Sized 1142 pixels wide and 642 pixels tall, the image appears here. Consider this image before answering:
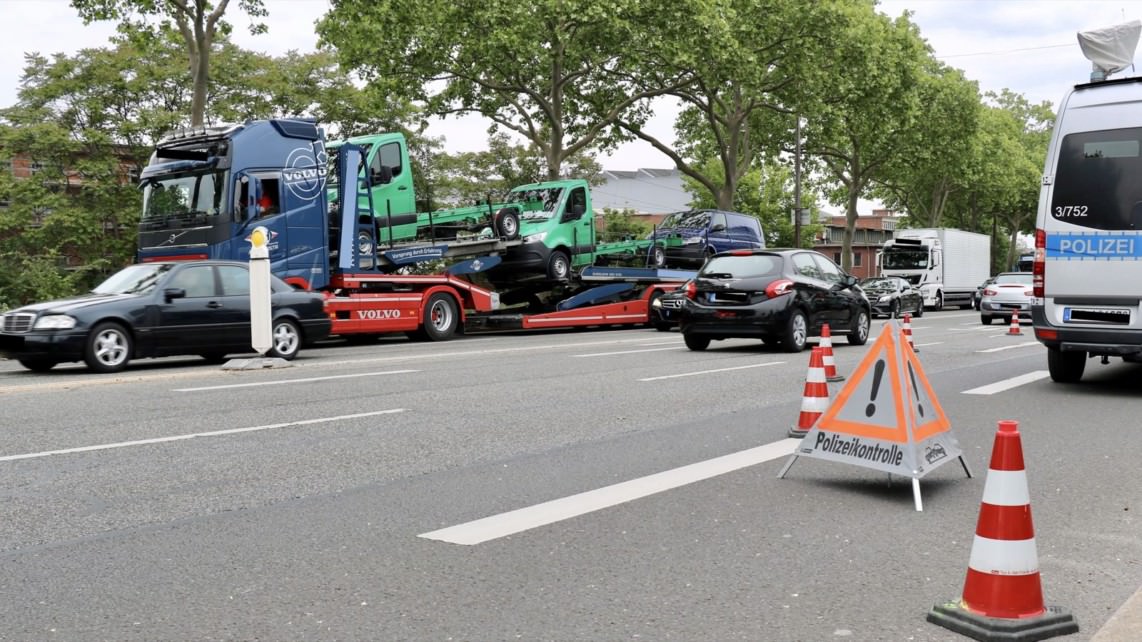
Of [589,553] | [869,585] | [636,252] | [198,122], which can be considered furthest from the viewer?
[636,252]

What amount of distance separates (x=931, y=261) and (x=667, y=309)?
24383 millimetres

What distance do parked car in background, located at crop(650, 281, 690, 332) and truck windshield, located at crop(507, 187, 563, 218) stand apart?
10.0ft

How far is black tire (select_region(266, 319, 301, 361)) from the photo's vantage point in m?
15.0

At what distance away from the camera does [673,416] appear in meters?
9.32

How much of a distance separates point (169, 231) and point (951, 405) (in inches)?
505

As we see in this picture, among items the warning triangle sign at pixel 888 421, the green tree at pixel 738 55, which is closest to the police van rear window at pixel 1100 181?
the warning triangle sign at pixel 888 421

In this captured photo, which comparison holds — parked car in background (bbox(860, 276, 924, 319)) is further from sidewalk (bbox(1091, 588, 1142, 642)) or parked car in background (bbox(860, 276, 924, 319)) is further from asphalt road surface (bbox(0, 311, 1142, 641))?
sidewalk (bbox(1091, 588, 1142, 642))

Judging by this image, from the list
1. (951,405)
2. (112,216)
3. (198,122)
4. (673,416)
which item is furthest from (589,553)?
(112,216)

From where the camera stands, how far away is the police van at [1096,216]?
1036 centimetres

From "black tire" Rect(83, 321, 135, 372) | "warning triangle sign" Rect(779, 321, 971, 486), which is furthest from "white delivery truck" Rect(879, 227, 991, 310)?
"warning triangle sign" Rect(779, 321, 971, 486)

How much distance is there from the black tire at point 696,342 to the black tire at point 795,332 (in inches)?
46.8

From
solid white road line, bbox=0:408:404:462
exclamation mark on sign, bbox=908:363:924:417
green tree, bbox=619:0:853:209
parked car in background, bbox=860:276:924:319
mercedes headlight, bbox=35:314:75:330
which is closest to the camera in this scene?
exclamation mark on sign, bbox=908:363:924:417

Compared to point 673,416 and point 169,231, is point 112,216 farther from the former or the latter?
point 673,416

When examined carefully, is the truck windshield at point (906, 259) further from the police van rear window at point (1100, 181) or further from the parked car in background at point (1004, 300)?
the police van rear window at point (1100, 181)
